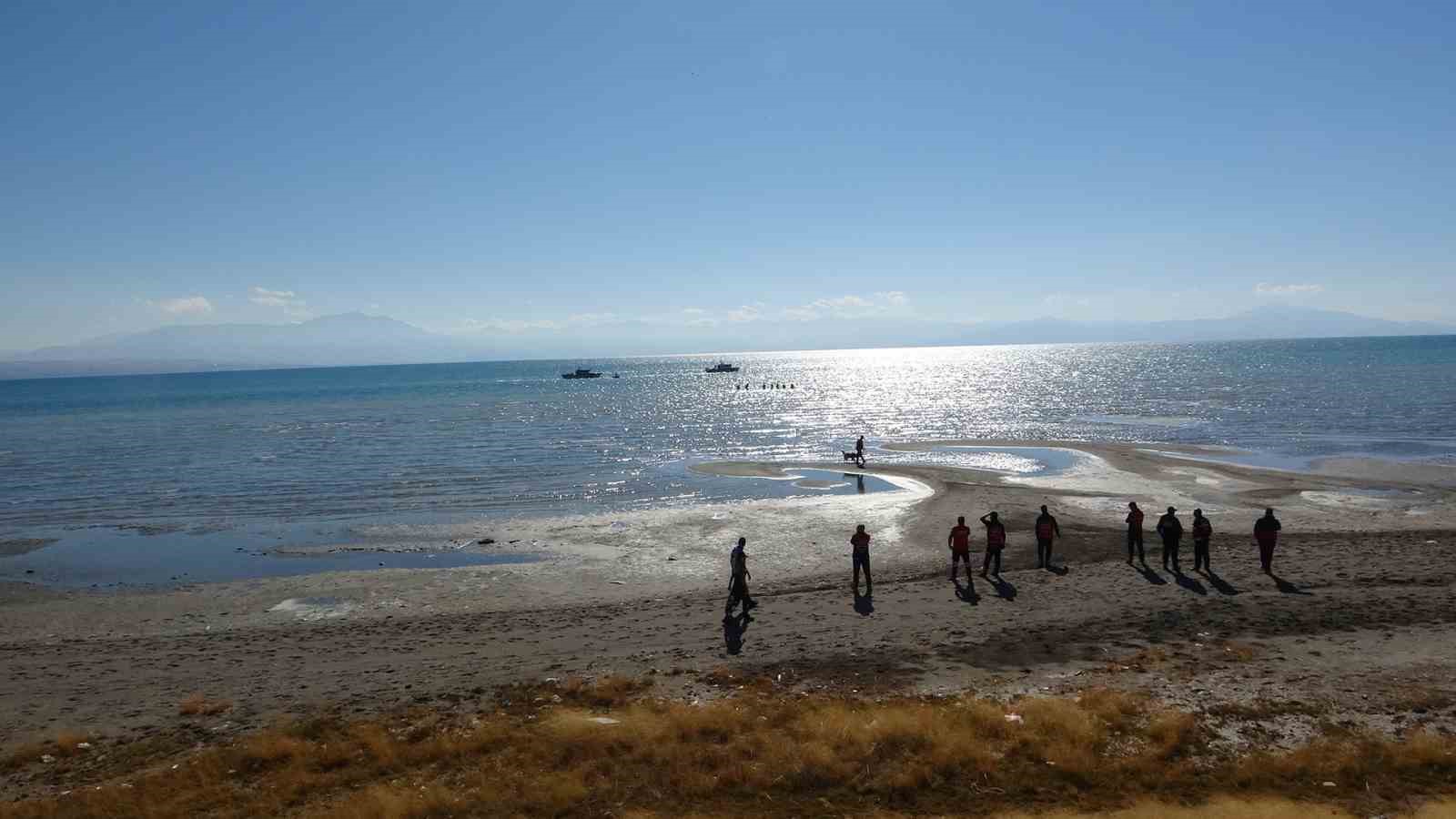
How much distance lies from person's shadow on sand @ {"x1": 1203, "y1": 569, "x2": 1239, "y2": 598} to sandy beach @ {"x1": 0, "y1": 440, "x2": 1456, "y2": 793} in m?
0.13

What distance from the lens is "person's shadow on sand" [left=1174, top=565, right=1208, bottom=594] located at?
62.1ft

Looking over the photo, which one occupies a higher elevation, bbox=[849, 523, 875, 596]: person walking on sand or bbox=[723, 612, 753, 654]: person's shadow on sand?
bbox=[849, 523, 875, 596]: person walking on sand

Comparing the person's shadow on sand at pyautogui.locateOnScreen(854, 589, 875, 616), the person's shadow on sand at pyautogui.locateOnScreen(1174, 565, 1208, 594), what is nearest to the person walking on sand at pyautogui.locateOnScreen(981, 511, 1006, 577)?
the person's shadow on sand at pyautogui.locateOnScreen(854, 589, 875, 616)

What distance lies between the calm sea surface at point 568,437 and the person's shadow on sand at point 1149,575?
1848 cm

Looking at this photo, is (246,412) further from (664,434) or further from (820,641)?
(820,641)

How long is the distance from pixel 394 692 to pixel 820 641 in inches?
308

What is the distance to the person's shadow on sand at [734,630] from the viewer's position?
1641cm

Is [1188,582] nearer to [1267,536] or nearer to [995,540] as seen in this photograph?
[1267,536]

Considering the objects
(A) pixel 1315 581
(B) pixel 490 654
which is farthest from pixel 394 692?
(A) pixel 1315 581

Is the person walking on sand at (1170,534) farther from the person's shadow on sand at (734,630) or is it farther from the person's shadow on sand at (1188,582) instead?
the person's shadow on sand at (734,630)

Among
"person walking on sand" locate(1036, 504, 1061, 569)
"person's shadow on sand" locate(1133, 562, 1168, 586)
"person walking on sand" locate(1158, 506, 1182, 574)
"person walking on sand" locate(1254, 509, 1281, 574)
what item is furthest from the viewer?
"person walking on sand" locate(1036, 504, 1061, 569)

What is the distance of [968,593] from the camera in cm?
1975

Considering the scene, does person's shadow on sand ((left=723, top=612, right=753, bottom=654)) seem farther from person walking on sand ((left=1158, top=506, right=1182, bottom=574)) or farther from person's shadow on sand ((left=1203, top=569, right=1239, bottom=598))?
person walking on sand ((left=1158, top=506, right=1182, bottom=574))

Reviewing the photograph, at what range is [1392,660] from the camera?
44.9 feet
